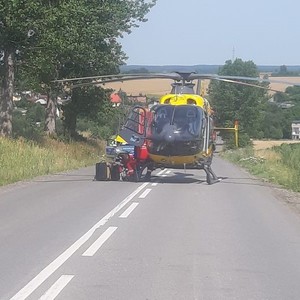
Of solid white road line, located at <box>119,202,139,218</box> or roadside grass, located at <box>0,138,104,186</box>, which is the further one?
roadside grass, located at <box>0,138,104,186</box>

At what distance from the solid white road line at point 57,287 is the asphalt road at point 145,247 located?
0.01 meters

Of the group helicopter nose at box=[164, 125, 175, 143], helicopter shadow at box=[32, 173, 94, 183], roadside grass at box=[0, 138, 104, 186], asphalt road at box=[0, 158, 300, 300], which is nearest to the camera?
asphalt road at box=[0, 158, 300, 300]

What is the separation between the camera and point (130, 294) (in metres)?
6.99

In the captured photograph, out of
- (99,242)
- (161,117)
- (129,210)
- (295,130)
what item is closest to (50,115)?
(161,117)

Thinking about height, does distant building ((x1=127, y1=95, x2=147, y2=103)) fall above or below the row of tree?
below

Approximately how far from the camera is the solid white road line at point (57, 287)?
6.83 metres

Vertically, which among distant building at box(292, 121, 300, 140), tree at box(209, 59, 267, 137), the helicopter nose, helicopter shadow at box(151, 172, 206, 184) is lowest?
distant building at box(292, 121, 300, 140)

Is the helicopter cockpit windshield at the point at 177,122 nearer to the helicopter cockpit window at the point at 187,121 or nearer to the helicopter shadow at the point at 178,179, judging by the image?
the helicopter cockpit window at the point at 187,121

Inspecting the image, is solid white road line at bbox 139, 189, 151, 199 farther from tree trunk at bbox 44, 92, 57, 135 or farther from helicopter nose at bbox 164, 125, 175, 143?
tree trunk at bbox 44, 92, 57, 135

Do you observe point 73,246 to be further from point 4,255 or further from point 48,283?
point 48,283

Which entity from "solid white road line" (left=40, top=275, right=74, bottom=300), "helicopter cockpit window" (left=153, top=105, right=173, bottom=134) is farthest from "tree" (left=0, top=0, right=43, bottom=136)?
"solid white road line" (left=40, top=275, right=74, bottom=300)

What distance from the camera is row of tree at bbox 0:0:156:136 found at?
2670 centimetres

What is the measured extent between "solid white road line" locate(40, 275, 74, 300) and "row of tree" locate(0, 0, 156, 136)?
63.6ft

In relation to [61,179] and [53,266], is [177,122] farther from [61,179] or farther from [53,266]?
[53,266]
